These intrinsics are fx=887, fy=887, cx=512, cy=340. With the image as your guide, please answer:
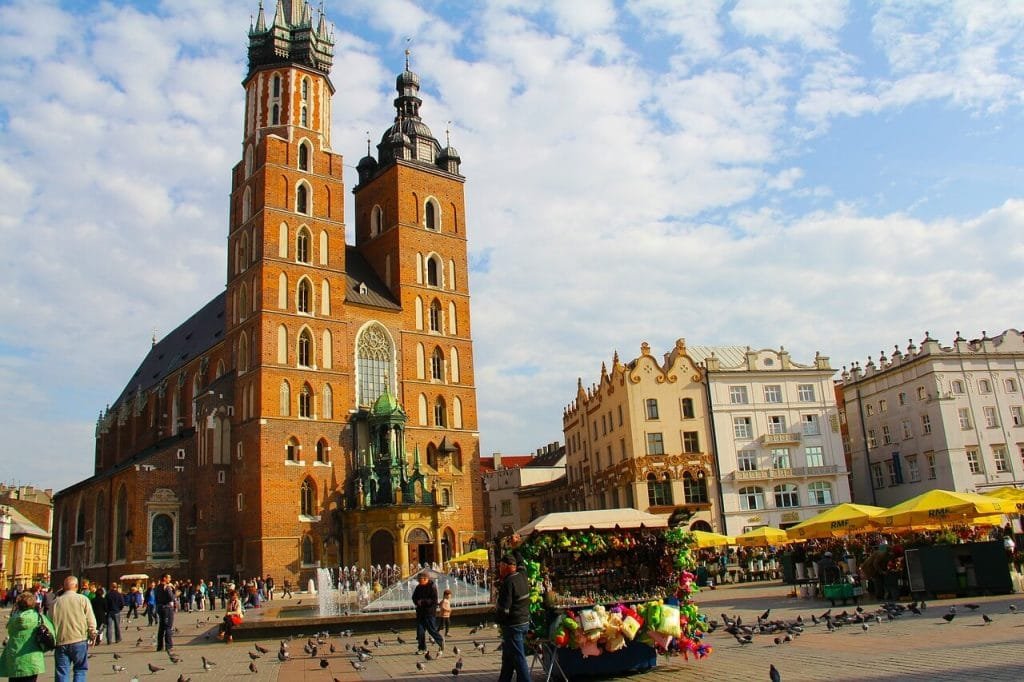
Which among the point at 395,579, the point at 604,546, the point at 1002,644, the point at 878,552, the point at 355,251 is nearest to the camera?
the point at 1002,644

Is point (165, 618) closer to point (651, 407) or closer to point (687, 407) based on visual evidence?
point (651, 407)

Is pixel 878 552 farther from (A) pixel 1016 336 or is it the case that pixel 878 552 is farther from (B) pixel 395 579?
(A) pixel 1016 336

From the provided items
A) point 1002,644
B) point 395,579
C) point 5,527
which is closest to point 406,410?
point 395,579

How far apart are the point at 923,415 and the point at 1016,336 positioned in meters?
7.81

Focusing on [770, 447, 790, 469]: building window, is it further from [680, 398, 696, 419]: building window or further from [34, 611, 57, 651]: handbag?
[34, 611, 57, 651]: handbag

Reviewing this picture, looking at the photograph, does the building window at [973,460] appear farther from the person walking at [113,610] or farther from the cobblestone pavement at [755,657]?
the person walking at [113,610]

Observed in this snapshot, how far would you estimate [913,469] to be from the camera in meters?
49.8

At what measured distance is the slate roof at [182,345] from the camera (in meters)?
57.7

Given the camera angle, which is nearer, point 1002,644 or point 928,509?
point 1002,644

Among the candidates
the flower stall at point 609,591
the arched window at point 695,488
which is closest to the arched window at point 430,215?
the arched window at point 695,488

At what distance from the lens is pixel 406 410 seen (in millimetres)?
50219

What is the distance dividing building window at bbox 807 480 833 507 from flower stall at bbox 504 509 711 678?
123ft

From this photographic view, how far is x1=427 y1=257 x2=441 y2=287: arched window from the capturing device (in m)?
54.1

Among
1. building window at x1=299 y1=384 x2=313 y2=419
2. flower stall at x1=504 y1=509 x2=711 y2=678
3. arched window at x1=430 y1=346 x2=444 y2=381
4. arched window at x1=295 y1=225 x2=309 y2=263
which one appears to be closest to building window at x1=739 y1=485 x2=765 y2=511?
arched window at x1=430 y1=346 x2=444 y2=381
